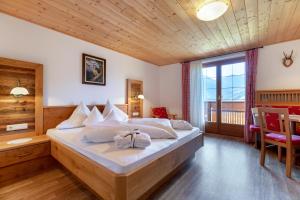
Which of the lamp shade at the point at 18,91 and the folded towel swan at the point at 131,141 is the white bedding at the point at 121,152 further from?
the lamp shade at the point at 18,91

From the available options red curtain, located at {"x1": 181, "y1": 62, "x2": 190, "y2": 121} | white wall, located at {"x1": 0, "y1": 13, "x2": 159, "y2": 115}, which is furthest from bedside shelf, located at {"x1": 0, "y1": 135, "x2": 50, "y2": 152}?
red curtain, located at {"x1": 181, "y1": 62, "x2": 190, "y2": 121}

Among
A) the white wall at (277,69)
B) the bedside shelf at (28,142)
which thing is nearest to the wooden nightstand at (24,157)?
the bedside shelf at (28,142)

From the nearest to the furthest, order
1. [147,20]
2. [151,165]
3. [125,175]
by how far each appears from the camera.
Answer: [125,175] → [151,165] → [147,20]

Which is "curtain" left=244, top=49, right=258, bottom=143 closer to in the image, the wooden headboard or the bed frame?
the bed frame

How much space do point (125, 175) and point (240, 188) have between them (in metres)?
1.56

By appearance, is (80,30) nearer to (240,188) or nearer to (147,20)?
(147,20)

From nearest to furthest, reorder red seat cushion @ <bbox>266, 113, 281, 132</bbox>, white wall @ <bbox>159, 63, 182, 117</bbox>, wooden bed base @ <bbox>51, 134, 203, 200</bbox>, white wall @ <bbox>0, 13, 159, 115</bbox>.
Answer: wooden bed base @ <bbox>51, 134, 203, 200</bbox>, red seat cushion @ <bbox>266, 113, 281, 132</bbox>, white wall @ <bbox>0, 13, 159, 115</bbox>, white wall @ <bbox>159, 63, 182, 117</bbox>

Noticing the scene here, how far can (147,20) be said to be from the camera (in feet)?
8.39

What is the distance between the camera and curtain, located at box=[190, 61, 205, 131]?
478cm

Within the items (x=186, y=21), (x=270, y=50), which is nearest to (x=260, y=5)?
(x=186, y=21)

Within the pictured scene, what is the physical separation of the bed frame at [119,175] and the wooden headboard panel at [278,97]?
109 inches

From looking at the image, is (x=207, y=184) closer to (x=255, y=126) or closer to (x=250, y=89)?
(x=255, y=126)

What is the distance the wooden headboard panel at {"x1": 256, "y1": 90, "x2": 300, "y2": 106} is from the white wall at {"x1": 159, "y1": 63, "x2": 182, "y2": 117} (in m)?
2.33

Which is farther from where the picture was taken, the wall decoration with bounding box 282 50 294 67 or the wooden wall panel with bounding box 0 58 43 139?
the wall decoration with bounding box 282 50 294 67
